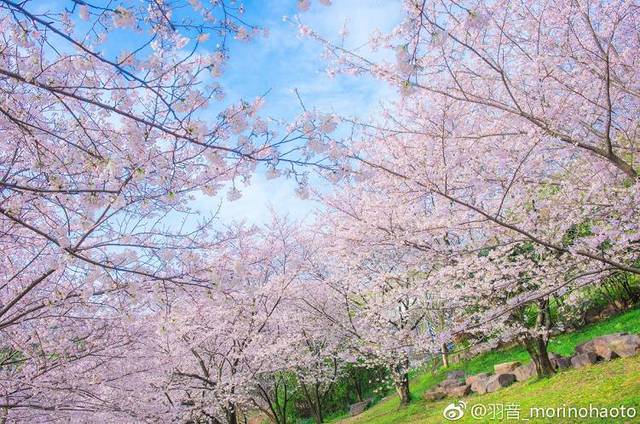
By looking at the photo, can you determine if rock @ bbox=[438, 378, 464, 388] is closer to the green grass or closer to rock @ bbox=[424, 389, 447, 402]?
rock @ bbox=[424, 389, 447, 402]

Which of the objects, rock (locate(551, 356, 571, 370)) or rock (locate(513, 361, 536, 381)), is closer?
rock (locate(551, 356, 571, 370))

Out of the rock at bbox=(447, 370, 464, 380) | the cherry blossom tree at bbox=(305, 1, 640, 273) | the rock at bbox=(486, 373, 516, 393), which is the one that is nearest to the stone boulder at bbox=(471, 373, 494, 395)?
the rock at bbox=(486, 373, 516, 393)

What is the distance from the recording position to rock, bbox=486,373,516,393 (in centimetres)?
1124

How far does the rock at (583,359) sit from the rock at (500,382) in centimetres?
153

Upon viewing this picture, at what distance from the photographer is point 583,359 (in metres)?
10.2

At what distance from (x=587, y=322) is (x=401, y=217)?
35.1 feet

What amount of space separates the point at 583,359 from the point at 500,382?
79.3 inches

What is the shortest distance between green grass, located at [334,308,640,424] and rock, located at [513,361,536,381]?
0.39 metres

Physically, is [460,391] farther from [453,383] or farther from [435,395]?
[453,383]

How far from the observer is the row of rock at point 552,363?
967cm

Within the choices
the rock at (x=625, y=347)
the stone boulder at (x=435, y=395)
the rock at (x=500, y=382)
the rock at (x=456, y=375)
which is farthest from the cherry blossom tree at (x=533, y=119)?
the rock at (x=456, y=375)

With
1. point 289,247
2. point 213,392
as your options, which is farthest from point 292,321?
point 213,392

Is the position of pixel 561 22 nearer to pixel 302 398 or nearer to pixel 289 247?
pixel 289 247

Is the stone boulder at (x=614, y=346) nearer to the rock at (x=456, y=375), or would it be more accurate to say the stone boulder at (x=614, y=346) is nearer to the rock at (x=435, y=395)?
the rock at (x=435, y=395)
